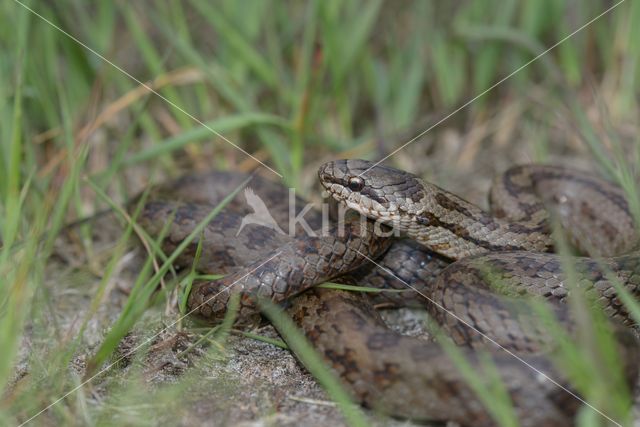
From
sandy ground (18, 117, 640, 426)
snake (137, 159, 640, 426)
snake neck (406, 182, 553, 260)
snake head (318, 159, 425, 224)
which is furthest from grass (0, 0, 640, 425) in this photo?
snake head (318, 159, 425, 224)

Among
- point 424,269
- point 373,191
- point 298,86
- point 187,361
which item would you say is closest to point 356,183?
point 373,191

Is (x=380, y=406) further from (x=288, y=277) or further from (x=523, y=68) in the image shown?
(x=523, y=68)

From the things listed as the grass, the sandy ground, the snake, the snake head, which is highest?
the grass

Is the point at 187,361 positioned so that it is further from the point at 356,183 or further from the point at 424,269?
the point at 424,269

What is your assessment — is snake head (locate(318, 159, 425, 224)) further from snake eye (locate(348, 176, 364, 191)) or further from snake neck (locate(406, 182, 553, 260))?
snake neck (locate(406, 182, 553, 260))

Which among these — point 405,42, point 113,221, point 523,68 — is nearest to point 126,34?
→ point 113,221

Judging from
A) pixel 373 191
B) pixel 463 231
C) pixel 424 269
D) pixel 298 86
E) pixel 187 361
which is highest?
pixel 298 86
